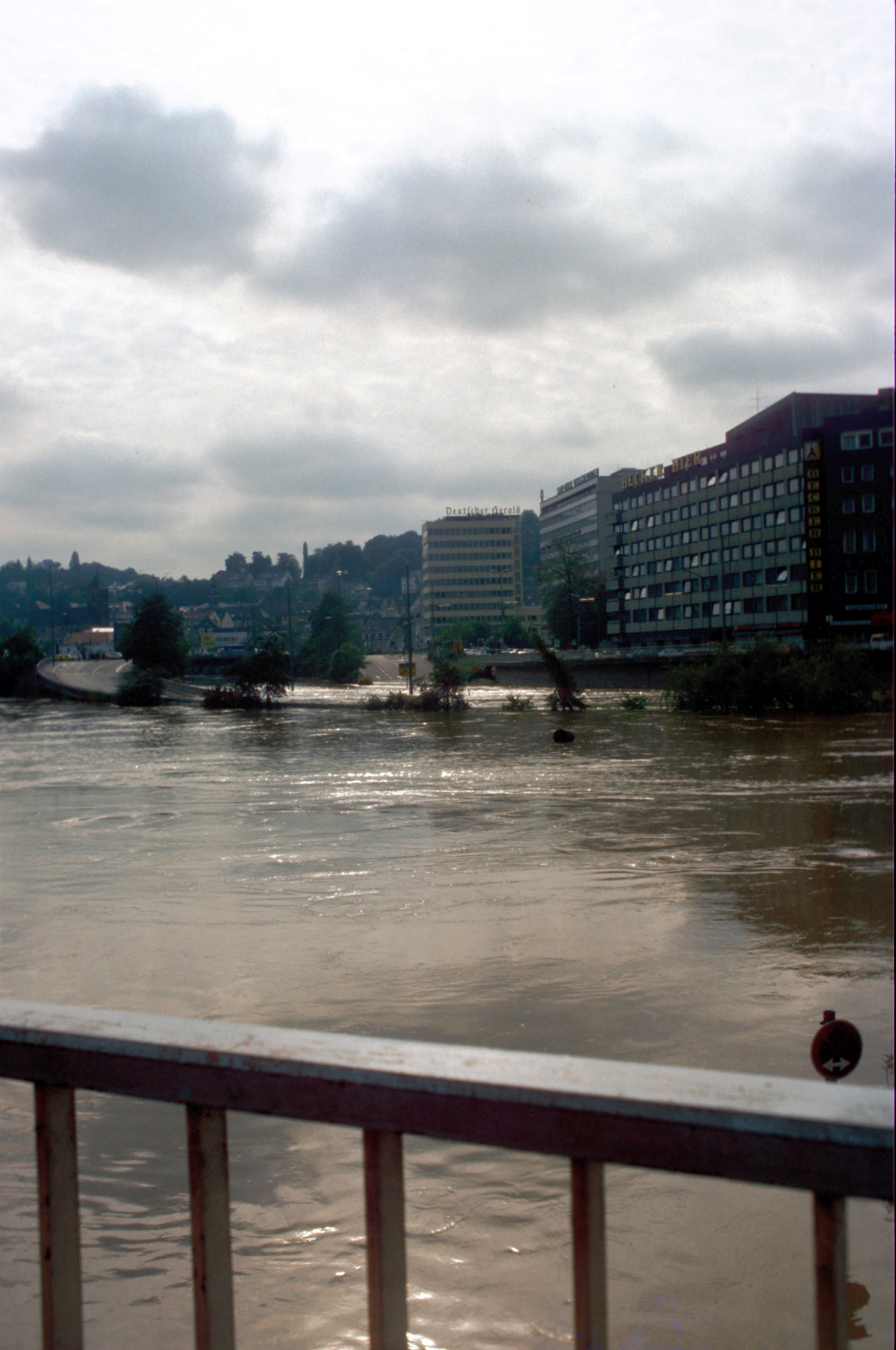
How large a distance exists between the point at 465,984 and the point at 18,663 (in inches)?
3017

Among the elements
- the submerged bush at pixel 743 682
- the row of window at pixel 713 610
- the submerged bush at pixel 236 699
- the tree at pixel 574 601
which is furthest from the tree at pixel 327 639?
the submerged bush at pixel 743 682

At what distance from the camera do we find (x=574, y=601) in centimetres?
5812

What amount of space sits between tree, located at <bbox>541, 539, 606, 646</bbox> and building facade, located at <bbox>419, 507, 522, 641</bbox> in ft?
201

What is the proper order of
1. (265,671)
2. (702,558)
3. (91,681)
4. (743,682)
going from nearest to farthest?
(702,558), (743,682), (265,671), (91,681)

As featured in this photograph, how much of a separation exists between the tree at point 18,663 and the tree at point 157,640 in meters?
6.76

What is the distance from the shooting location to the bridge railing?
1.12 metres

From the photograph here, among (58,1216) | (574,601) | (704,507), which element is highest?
(704,507)

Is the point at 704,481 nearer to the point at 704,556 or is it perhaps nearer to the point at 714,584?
the point at 704,556

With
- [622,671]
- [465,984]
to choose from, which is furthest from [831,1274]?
[622,671]

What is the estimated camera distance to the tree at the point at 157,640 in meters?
73.1

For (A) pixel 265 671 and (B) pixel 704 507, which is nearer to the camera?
(B) pixel 704 507

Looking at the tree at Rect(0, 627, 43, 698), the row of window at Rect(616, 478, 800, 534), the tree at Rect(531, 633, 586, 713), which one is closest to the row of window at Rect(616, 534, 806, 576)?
the row of window at Rect(616, 478, 800, 534)

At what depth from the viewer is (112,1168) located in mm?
5180

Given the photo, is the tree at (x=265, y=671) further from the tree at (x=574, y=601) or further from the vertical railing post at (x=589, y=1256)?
the vertical railing post at (x=589, y=1256)
